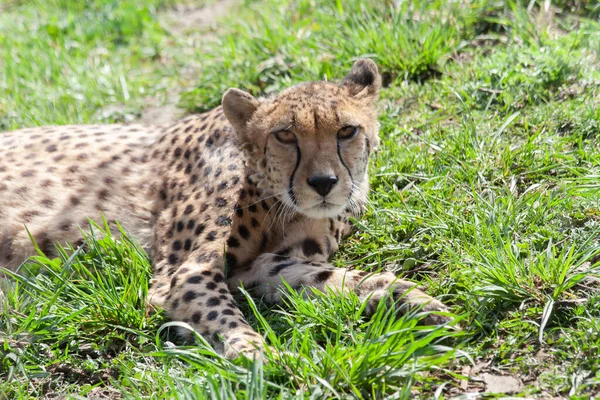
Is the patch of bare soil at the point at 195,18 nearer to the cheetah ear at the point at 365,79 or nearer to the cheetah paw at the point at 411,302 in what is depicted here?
the cheetah ear at the point at 365,79

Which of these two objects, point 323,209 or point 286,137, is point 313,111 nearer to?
point 286,137

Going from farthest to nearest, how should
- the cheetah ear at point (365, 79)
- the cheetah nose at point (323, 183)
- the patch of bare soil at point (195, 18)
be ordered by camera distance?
the patch of bare soil at point (195, 18), the cheetah ear at point (365, 79), the cheetah nose at point (323, 183)

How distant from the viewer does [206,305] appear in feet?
13.0

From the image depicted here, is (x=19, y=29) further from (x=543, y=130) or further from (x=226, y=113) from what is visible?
(x=543, y=130)

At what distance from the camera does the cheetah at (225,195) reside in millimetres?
4000

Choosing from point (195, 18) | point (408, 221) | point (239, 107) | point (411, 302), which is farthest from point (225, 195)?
point (195, 18)

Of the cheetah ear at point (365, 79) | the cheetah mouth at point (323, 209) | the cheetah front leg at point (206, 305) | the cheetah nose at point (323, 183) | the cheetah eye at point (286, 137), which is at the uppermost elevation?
the cheetah ear at point (365, 79)

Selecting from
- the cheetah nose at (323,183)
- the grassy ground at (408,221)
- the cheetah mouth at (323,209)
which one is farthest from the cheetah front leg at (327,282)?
the cheetah nose at (323,183)

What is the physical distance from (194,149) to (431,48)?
191 centimetres

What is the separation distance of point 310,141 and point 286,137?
14cm

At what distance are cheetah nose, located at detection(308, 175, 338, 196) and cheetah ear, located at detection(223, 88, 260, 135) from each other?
24.9 inches

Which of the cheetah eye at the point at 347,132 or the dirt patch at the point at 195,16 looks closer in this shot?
the cheetah eye at the point at 347,132

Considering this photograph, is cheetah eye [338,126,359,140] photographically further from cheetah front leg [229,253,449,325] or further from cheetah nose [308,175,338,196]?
cheetah front leg [229,253,449,325]

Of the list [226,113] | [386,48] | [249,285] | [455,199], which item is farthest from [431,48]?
[249,285]
